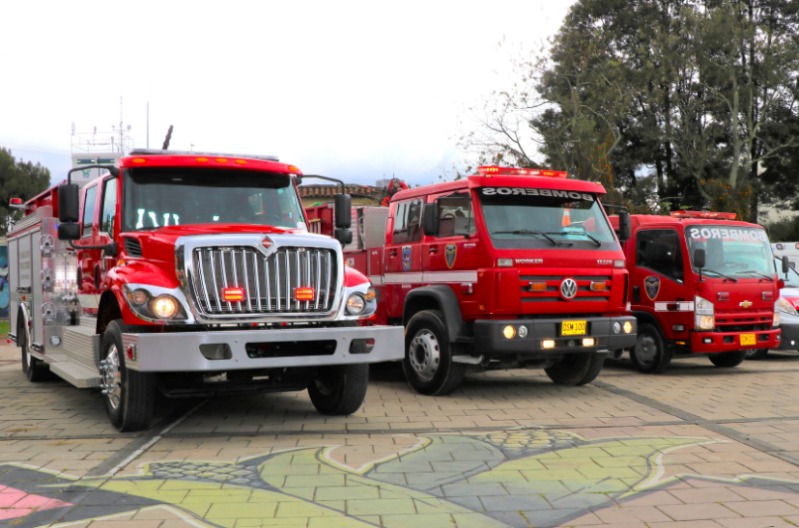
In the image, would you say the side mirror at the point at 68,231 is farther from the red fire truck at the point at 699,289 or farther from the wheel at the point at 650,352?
the wheel at the point at 650,352

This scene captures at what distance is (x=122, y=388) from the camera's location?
295 inches

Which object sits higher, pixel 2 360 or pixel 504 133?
pixel 504 133

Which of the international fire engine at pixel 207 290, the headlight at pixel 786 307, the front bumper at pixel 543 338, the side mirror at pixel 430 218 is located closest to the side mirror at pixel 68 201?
the international fire engine at pixel 207 290

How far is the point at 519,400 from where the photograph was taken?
984cm

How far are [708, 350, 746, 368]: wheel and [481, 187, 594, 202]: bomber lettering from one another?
461 cm

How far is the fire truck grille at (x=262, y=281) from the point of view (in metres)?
7.25

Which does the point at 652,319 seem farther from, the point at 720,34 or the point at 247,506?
the point at 720,34

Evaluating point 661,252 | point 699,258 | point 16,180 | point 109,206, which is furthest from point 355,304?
point 16,180

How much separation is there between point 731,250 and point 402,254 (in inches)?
195

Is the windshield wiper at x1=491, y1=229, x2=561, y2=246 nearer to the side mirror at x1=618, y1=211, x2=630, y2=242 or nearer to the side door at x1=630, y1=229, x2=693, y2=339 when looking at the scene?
the side mirror at x1=618, y1=211, x2=630, y2=242

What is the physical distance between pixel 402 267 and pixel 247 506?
5870 millimetres

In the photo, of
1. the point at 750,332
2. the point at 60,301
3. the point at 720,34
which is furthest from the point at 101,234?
→ the point at 720,34

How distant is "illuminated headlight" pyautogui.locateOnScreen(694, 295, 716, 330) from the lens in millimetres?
11758

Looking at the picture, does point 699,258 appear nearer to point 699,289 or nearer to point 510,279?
point 699,289
